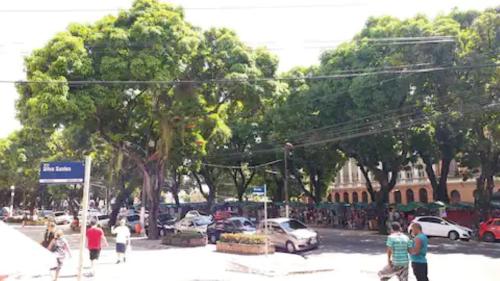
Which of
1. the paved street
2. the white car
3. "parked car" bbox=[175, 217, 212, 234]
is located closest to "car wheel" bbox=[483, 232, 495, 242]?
the white car

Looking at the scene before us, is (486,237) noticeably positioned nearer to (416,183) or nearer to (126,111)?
(126,111)

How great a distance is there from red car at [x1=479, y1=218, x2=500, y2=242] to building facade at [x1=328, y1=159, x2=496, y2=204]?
363 inches

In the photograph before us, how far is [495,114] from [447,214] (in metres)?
9.94

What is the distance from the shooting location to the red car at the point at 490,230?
80.1 ft

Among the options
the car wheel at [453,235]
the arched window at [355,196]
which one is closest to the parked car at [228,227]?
the car wheel at [453,235]

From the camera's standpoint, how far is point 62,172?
24.4 feet

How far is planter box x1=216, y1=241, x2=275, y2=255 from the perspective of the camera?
1753cm

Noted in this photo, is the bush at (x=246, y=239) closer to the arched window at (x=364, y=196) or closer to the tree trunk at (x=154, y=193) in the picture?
the tree trunk at (x=154, y=193)

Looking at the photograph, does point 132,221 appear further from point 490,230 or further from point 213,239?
point 490,230

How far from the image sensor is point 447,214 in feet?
103

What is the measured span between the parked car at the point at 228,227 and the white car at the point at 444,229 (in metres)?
9.84

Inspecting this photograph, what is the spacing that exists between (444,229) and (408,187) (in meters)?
24.9

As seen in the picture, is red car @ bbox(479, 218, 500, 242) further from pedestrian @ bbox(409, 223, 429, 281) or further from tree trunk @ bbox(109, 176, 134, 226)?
tree trunk @ bbox(109, 176, 134, 226)

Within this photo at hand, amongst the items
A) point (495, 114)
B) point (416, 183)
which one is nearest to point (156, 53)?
point (495, 114)
